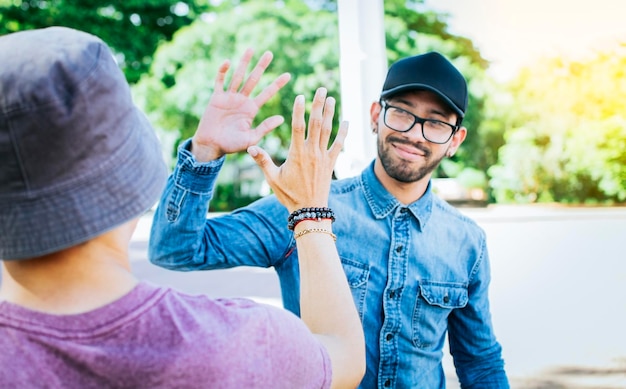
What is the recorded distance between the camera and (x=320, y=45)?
755 inches

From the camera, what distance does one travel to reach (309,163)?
115 cm

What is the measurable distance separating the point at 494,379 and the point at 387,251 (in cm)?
49

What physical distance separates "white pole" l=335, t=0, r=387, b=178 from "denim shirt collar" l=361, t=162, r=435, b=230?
0.82m

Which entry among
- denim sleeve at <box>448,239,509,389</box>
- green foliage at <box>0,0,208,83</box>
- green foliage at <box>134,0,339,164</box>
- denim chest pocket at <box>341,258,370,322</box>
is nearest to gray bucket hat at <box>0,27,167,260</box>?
denim chest pocket at <box>341,258,370,322</box>

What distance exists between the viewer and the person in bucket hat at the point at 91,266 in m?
0.79

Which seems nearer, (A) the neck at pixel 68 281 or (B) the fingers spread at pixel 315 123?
(A) the neck at pixel 68 281

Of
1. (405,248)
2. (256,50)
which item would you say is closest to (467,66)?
(256,50)

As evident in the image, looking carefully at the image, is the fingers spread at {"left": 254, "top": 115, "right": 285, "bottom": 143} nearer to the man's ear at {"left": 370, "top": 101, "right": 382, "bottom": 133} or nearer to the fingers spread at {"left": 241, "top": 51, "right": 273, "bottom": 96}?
the fingers spread at {"left": 241, "top": 51, "right": 273, "bottom": 96}

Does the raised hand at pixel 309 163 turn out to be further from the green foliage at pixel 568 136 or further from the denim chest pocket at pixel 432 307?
the green foliage at pixel 568 136

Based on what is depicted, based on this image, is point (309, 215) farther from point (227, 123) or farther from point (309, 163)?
point (227, 123)

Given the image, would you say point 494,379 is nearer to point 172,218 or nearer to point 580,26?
point 172,218

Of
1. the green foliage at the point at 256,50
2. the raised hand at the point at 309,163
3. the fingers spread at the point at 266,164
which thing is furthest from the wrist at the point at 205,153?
the green foliage at the point at 256,50

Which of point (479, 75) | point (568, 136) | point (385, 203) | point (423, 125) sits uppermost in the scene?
point (423, 125)

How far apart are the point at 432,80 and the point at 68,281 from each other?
130cm
